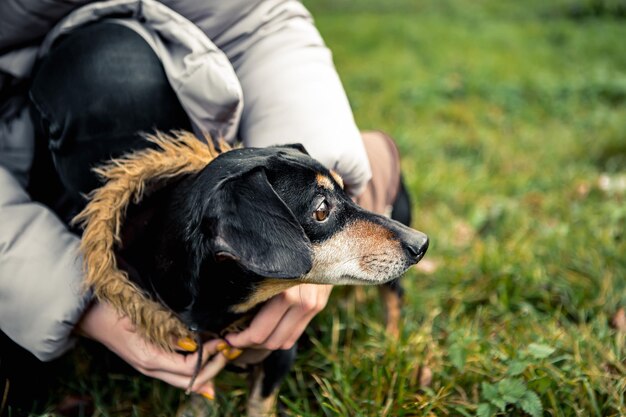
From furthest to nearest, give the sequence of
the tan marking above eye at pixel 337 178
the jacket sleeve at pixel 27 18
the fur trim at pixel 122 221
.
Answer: the jacket sleeve at pixel 27 18
the tan marking above eye at pixel 337 178
the fur trim at pixel 122 221

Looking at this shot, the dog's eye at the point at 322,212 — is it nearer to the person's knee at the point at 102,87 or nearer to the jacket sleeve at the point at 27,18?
the person's knee at the point at 102,87

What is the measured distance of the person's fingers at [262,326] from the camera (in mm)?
2033

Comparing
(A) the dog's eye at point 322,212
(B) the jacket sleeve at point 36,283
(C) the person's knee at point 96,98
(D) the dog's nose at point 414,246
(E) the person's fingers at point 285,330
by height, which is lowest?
(E) the person's fingers at point 285,330

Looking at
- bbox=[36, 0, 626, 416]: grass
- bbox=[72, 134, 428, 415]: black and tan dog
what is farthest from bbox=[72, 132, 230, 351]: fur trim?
bbox=[36, 0, 626, 416]: grass

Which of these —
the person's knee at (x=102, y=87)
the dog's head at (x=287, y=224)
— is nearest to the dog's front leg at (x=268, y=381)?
the dog's head at (x=287, y=224)

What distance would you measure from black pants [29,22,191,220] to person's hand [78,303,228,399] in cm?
41

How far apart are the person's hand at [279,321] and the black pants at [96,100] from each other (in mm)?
683

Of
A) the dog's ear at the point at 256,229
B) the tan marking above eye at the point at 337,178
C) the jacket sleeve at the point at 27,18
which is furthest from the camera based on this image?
the jacket sleeve at the point at 27,18

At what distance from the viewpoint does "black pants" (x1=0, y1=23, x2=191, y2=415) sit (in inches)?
81.4

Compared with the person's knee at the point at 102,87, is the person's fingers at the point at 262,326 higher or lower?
lower

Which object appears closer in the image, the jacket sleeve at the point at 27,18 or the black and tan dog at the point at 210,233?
the black and tan dog at the point at 210,233

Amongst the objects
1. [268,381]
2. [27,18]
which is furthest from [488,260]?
[27,18]

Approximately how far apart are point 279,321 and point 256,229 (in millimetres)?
475

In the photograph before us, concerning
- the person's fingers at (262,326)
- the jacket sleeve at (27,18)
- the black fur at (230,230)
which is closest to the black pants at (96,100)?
the jacket sleeve at (27,18)
